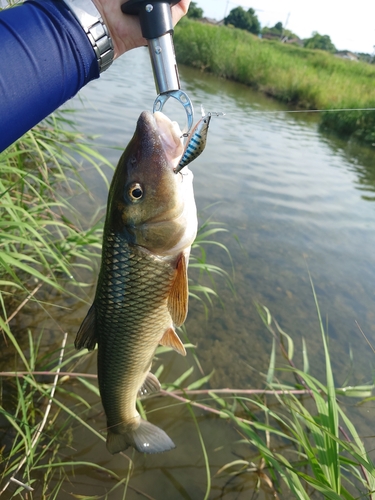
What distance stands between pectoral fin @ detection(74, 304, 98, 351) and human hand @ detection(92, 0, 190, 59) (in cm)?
110

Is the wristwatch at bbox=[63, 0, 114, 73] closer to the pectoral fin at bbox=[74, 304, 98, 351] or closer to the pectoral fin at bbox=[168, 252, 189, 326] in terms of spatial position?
the pectoral fin at bbox=[168, 252, 189, 326]

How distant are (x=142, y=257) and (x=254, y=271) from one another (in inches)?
130

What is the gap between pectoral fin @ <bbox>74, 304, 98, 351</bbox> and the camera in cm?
154

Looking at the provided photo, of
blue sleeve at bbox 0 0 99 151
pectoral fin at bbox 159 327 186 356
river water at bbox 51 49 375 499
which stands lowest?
river water at bbox 51 49 375 499

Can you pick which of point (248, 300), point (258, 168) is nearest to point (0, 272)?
point (248, 300)

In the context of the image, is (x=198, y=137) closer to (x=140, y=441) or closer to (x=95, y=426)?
(x=140, y=441)

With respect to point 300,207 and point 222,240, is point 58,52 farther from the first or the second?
point 300,207

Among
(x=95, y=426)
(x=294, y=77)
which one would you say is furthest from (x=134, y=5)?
(x=294, y=77)

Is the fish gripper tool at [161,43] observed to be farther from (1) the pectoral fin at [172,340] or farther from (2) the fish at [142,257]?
(1) the pectoral fin at [172,340]

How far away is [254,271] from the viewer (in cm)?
458

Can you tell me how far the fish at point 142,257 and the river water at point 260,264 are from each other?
0.29 meters

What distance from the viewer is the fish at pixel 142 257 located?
127 centimetres

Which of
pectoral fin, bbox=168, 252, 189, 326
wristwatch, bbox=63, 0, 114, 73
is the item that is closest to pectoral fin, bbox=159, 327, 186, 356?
pectoral fin, bbox=168, 252, 189, 326

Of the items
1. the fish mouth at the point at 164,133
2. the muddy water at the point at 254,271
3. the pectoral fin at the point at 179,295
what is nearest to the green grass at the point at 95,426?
the muddy water at the point at 254,271
